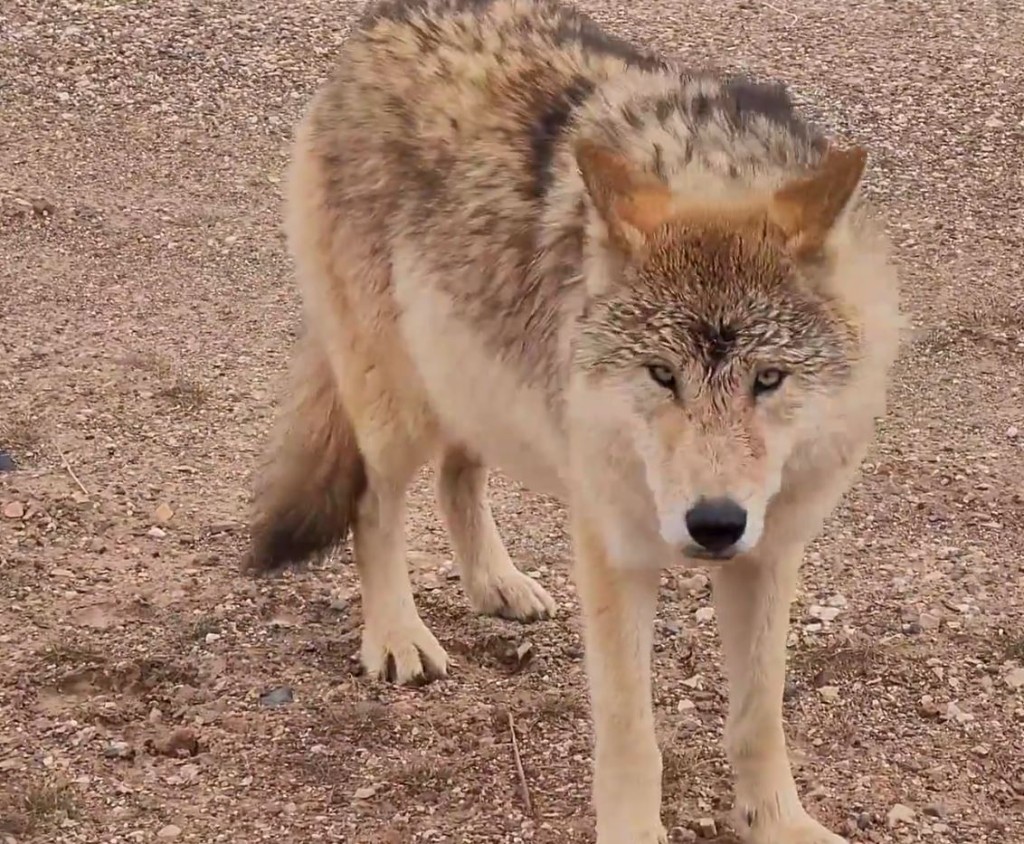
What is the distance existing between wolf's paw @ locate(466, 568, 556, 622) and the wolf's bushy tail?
54 centimetres

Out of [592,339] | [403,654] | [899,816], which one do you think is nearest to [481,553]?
[403,654]

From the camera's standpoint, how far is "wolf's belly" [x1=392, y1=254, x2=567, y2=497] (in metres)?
3.71

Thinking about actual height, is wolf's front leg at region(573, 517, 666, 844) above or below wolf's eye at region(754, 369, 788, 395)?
below

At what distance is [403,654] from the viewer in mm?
4449

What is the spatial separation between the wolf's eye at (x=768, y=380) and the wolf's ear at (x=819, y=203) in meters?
0.28

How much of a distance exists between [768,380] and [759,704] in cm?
109

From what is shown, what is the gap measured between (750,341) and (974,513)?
8.75 ft

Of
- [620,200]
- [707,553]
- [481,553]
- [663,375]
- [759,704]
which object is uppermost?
[620,200]

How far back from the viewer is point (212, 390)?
6.30 meters

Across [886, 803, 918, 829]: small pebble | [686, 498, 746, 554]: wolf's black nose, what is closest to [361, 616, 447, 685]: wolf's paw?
[886, 803, 918, 829]: small pebble

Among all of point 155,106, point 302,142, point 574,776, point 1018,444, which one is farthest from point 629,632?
point 155,106

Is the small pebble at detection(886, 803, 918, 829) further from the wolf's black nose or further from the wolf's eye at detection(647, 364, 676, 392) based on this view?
the wolf's eye at detection(647, 364, 676, 392)

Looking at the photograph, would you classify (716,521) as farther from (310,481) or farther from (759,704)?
(310,481)

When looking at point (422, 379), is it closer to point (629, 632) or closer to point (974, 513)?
point (629, 632)
